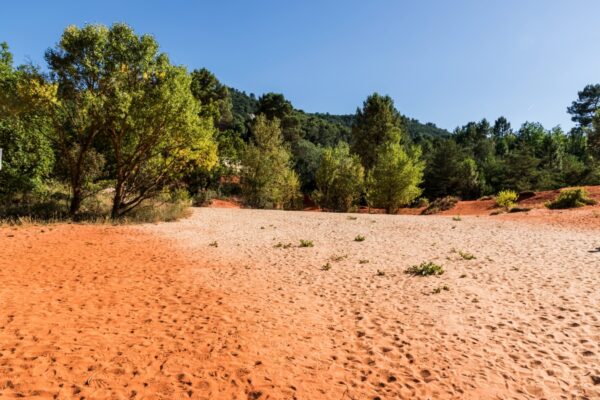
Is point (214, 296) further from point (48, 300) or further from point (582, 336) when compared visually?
point (582, 336)

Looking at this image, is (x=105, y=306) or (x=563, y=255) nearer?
(x=105, y=306)

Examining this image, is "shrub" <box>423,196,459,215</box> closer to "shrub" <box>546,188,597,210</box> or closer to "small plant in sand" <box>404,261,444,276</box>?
"shrub" <box>546,188,597,210</box>

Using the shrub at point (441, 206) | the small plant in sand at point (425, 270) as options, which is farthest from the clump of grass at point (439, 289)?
the shrub at point (441, 206)

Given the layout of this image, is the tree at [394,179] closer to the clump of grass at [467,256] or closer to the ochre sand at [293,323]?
the ochre sand at [293,323]

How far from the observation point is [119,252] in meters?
10.7

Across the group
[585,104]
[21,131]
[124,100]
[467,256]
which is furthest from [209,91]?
[585,104]

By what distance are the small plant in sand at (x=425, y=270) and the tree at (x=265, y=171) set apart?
2584 centimetres

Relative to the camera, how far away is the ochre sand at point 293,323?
4086mm

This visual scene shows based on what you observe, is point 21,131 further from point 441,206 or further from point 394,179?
point 441,206

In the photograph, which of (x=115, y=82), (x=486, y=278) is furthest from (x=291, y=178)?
(x=486, y=278)

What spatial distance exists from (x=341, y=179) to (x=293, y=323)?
96.8ft

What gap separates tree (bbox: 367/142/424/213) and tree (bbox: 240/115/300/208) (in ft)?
30.0

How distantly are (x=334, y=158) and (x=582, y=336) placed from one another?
3084 cm

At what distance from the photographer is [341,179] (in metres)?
34.8
